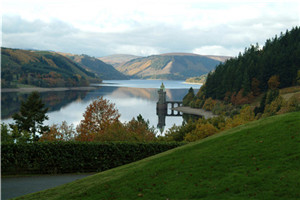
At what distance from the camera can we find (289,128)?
17.5 meters

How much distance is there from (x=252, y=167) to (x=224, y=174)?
4.22 ft

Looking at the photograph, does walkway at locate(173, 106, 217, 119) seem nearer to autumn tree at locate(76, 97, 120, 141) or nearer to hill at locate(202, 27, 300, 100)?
hill at locate(202, 27, 300, 100)

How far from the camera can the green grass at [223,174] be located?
1180 centimetres

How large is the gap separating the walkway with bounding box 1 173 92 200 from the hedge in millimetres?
938

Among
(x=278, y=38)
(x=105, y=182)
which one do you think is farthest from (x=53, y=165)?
(x=278, y=38)

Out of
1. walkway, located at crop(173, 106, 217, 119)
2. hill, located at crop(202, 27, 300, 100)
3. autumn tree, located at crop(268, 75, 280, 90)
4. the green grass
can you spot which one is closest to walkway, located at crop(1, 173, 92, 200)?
the green grass

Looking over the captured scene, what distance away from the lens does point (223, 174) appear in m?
13.4

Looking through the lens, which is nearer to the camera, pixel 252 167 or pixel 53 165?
pixel 252 167

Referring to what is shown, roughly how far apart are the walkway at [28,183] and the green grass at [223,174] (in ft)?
11.0

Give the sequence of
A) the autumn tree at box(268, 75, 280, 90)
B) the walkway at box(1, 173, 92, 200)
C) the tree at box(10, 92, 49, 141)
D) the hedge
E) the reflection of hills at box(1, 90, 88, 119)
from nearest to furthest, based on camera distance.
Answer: the walkway at box(1, 173, 92, 200) < the hedge < the tree at box(10, 92, 49, 141) < the reflection of hills at box(1, 90, 88, 119) < the autumn tree at box(268, 75, 280, 90)

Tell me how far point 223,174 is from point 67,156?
15668 mm

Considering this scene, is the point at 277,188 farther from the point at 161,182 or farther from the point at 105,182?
the point at 105,182

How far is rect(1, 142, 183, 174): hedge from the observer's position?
24.3 metres

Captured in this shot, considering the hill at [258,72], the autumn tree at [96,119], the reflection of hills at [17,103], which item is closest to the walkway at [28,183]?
the autumn tree at [96,119]
